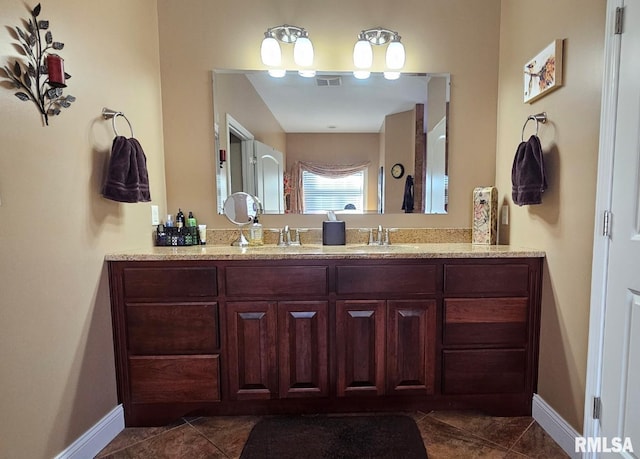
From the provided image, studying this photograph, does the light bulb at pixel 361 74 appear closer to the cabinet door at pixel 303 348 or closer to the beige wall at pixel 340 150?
the beige wall at pixel 340 150

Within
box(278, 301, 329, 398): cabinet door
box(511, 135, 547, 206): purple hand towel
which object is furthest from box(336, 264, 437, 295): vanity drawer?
box(511, 135, 547, 206): purple hand towel

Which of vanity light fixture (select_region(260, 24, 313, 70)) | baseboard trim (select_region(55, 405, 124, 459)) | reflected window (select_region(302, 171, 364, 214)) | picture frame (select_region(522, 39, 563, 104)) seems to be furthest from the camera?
reflected window (select_region(302, 171, 364, 214))

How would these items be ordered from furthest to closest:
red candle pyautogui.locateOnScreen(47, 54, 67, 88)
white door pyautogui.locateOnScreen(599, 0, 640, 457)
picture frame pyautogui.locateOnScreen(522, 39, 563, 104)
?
picture frame pyautogui.locateOnScreen(522, 39, 563, 104) < red candle pyautogui.locateOnScreen(47, 54, 67, 88) < white door pyautogui.locateOnScreen(599, 0, 640, 457)

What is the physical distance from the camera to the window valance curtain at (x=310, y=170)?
2166mm

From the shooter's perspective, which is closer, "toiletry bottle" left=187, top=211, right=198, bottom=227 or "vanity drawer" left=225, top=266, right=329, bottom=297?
"vanity drawer" left=225, top=266, right=329, bottom=297

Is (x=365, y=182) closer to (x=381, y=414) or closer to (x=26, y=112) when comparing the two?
(x=381, y=414)

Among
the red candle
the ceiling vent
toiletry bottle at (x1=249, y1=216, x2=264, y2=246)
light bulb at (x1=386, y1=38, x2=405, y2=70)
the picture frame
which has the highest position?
light bulb at (x1=386, y1=38, x2=405, y2=70)

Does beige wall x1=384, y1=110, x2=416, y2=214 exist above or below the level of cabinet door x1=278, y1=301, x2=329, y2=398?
above

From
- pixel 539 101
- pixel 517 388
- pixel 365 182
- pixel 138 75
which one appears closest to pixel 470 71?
pixel 539 101

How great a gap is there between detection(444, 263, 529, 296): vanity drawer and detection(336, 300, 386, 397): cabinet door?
384mm

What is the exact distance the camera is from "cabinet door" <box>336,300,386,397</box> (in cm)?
165

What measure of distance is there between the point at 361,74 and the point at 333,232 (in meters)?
1.05

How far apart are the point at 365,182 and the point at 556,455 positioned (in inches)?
68.0

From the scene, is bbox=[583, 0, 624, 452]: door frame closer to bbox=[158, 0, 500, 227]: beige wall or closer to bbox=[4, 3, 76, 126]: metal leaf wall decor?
bbox=[158, 0, 500, 227]: beige wall
